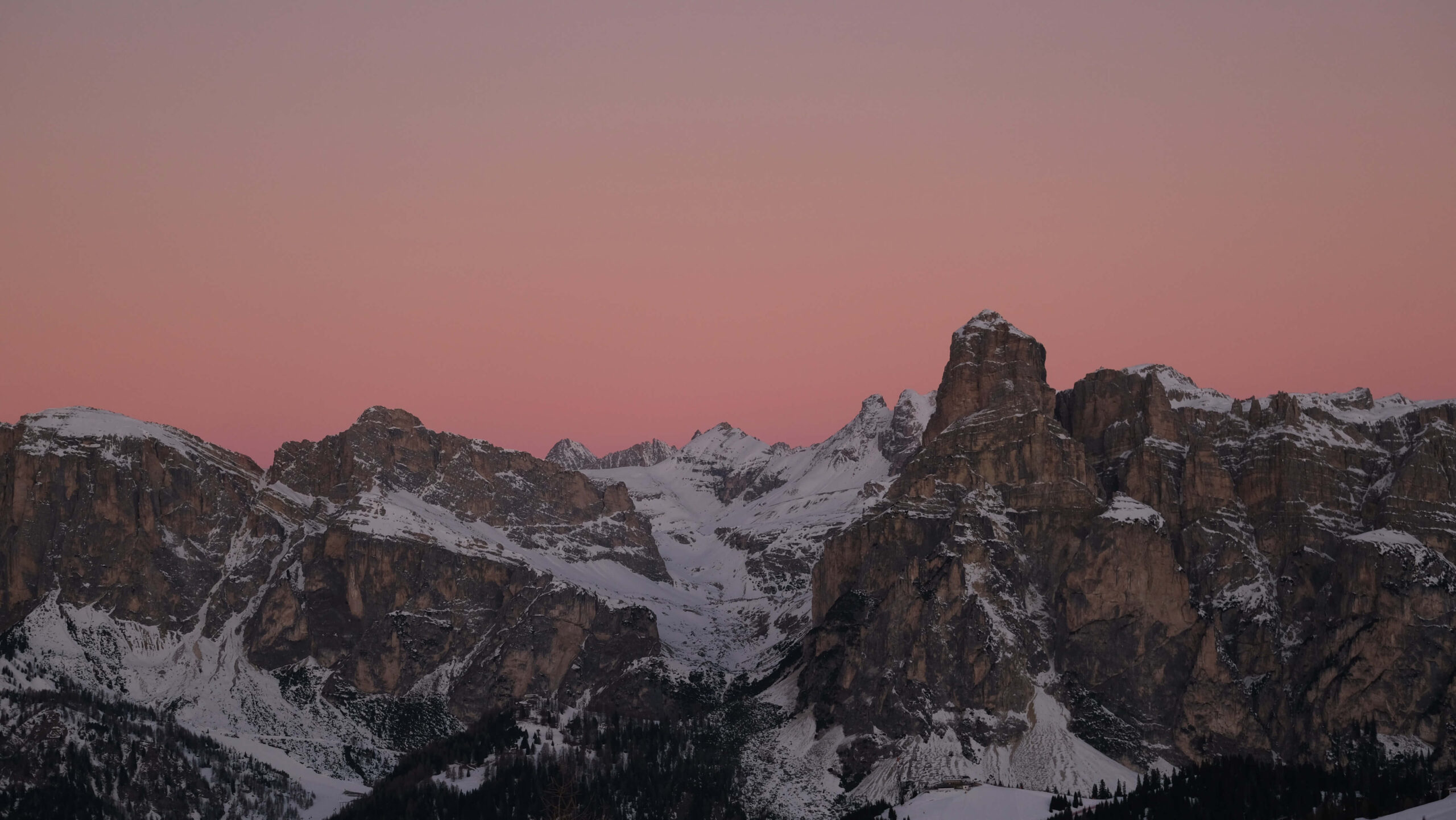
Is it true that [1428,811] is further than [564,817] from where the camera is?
No

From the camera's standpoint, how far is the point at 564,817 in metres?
177

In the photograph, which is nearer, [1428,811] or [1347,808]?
[1428,811]

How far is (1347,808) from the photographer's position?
184125 mm

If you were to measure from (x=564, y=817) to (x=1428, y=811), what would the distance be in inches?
3299

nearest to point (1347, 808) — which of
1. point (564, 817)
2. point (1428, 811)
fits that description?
point (1428, 811)

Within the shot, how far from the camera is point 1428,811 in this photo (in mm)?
155250

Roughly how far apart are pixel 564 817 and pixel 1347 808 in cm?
8432

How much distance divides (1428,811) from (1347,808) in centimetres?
2976

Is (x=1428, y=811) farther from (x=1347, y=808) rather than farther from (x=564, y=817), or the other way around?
(x=564, y=817)
